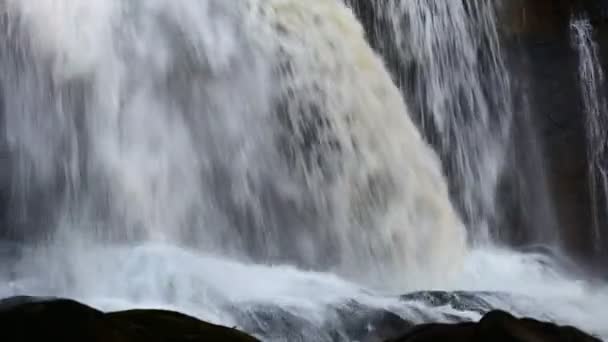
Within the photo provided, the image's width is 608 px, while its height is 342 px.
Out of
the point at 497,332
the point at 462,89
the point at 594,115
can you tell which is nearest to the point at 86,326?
the point at 497,332

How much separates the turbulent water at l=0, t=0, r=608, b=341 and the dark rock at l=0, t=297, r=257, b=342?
2823mm

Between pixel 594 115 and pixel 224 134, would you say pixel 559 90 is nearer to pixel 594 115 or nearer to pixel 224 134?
pixel 594 115

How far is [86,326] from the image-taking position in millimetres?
2799

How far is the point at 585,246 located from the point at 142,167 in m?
5.29

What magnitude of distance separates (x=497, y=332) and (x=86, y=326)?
140 centimetres

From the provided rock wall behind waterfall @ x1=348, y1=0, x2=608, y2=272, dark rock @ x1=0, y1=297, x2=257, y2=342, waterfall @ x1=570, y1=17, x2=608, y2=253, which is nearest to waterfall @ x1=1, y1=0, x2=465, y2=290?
rock wall behind waterfall @ x1=348, y1=0, x2=608, y2=272

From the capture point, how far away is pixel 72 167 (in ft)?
23.4

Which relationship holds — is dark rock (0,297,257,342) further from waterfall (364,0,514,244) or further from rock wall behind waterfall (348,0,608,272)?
rock wall behind waterfall (348,0,608,272)

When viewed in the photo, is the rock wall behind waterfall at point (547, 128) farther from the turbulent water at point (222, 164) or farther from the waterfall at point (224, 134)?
the waterfall at point (224, 134)

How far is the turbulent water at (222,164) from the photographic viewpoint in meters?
6.75

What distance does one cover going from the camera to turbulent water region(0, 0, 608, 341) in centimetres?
675

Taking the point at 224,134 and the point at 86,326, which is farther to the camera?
the point at 224,134

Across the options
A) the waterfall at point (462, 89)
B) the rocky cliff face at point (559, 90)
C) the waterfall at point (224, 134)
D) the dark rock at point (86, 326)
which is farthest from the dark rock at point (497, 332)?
the rocky cliff face at point (559, 90)

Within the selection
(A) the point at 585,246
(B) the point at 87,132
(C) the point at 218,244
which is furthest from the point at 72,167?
(A) the point at 585,246
